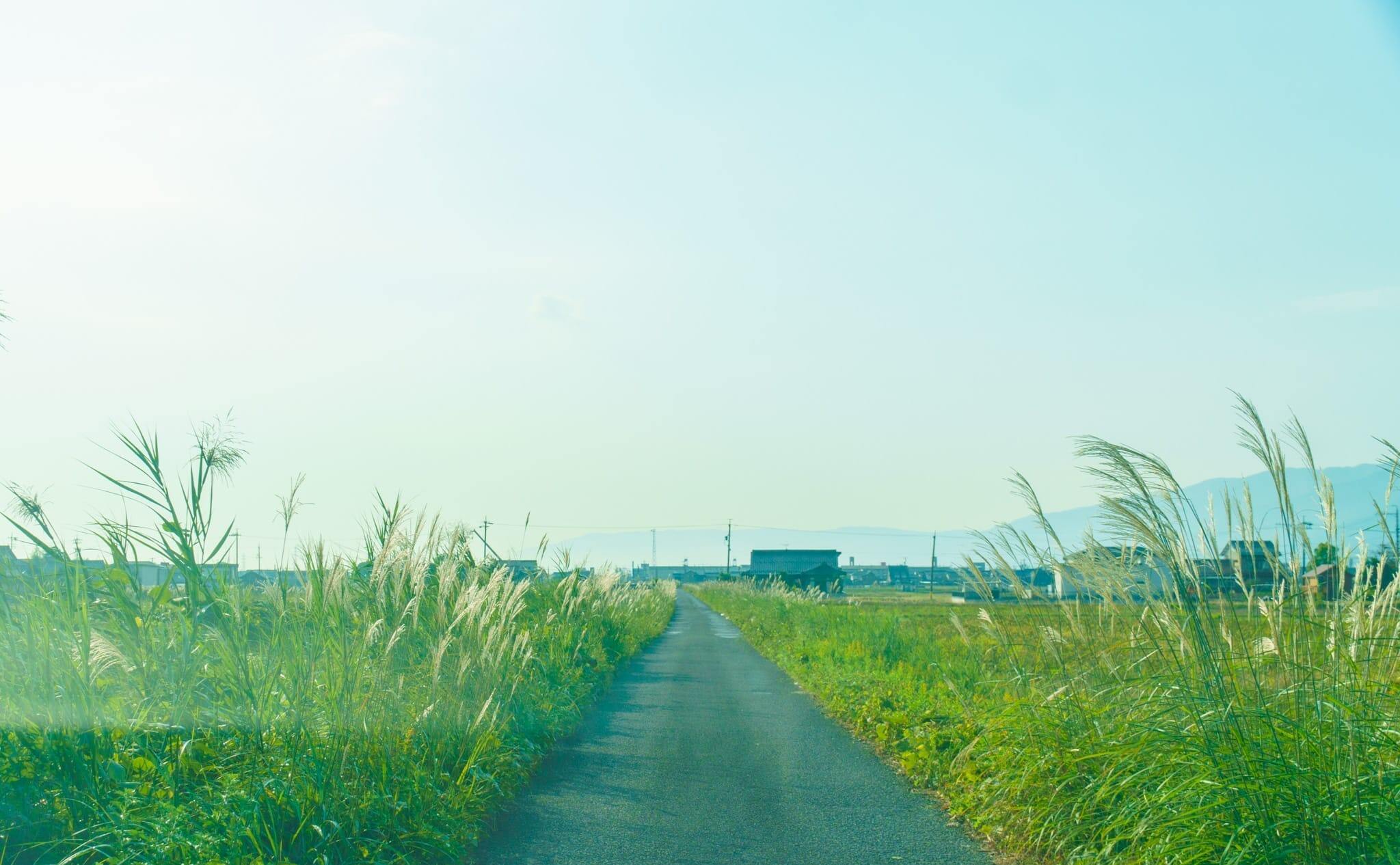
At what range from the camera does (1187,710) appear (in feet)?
16.1

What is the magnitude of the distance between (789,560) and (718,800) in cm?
9940

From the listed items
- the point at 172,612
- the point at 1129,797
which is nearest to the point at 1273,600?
the point at 1129,797

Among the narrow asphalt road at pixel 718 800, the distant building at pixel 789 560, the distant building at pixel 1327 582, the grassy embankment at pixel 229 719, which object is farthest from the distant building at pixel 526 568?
the distant building at pixel 789 560

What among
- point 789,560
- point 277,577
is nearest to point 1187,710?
point 277,577

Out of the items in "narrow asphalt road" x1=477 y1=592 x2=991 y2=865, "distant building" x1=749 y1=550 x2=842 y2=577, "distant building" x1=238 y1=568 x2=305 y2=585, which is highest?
"distant building" x1=238 y1=568 x2=305 y2=585

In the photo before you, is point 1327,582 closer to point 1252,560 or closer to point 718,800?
point 1252,560

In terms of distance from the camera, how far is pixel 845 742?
988cm

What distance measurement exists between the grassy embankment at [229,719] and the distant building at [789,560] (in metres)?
93.3

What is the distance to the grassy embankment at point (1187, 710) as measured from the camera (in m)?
4.09

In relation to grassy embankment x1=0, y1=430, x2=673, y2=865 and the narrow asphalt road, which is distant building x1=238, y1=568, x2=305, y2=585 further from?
the narrow asphalt road

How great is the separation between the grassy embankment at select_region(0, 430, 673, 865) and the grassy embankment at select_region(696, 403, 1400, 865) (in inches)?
136

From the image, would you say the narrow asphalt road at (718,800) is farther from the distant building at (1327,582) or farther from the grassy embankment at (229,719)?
the distant building at (1327,582)

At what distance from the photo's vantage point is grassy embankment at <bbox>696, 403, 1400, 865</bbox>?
4.09 meters

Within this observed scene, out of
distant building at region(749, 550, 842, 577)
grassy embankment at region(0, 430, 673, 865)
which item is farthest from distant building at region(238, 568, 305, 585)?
distant building at region(749, 550, 842, 577)
